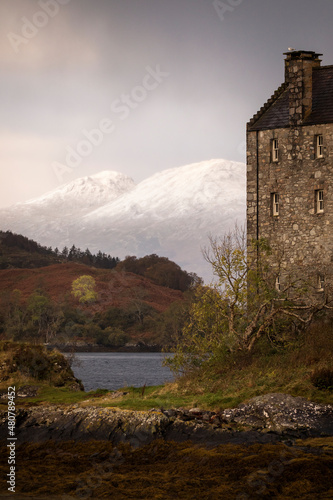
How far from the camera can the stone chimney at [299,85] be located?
37.0 meters

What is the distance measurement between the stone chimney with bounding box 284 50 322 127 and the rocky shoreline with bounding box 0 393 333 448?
17.8m

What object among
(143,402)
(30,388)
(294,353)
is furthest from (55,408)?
(294,353)

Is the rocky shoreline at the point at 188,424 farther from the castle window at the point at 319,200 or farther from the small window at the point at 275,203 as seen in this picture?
the small window at the point at 275,203

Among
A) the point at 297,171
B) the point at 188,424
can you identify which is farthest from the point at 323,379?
the point at 297,171

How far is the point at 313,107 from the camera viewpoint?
3719cm

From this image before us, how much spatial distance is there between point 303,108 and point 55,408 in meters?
21.5

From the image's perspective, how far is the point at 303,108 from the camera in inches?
1457

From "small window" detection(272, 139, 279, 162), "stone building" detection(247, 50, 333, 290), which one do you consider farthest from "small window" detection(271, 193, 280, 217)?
"small window" detection(272, 139, 279, 162)

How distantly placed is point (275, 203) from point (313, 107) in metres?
5.88

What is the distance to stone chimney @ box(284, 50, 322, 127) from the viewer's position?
3699 centimetres

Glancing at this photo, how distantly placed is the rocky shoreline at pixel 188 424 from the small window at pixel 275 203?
554 inches

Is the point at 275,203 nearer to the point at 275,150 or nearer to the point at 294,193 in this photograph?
the point at 294,193

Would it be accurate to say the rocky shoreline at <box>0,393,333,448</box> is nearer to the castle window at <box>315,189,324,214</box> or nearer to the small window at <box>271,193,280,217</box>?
the castle window at <box>315,189,324,214</box>

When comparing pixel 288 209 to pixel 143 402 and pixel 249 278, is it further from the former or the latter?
pixel 143 402
